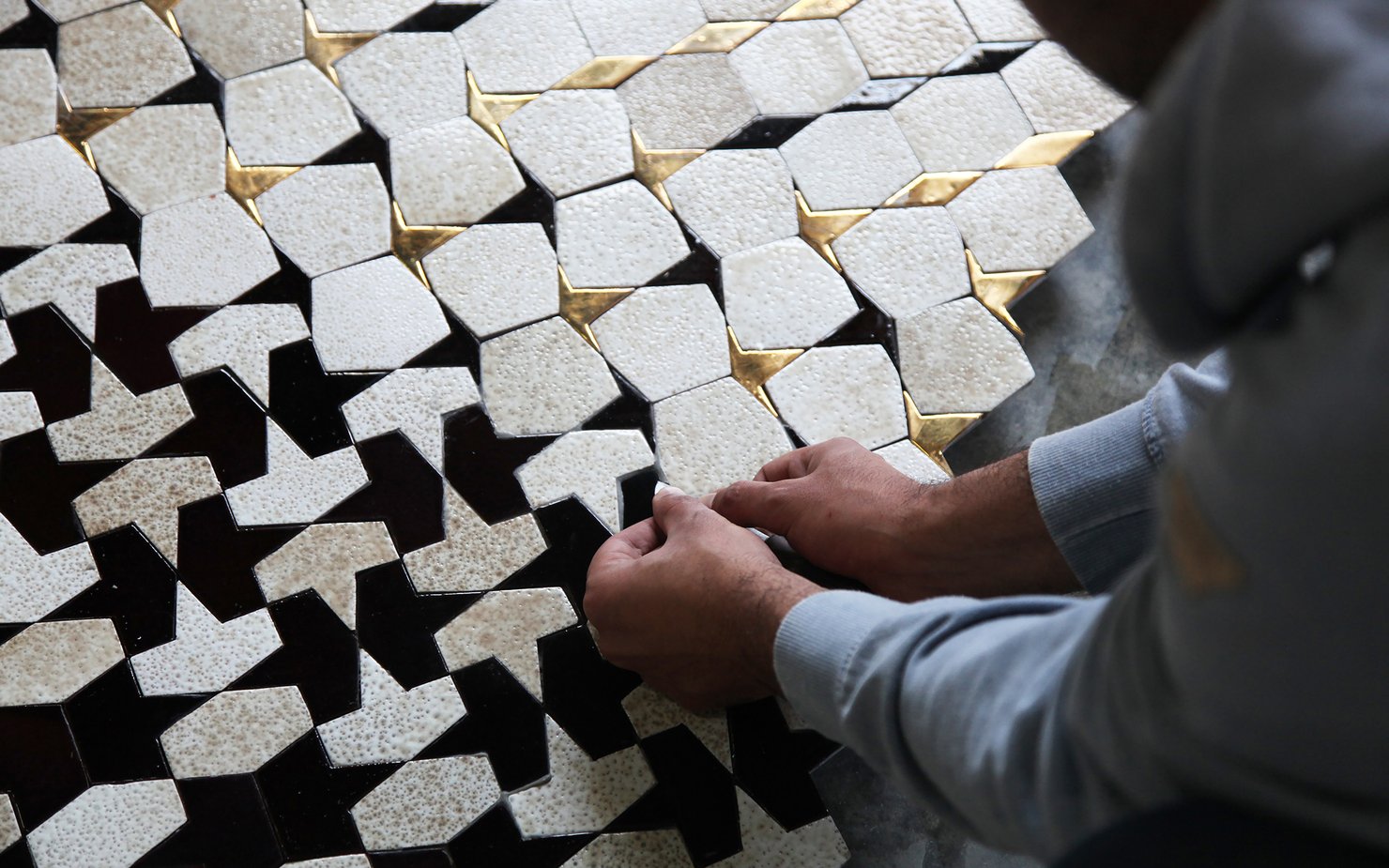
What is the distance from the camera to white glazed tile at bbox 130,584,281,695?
82 cm

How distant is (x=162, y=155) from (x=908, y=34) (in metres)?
0.79

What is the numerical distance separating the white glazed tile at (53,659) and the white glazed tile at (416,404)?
0.26 m

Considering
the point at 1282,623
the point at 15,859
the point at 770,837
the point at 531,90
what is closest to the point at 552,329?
the point at 531,90

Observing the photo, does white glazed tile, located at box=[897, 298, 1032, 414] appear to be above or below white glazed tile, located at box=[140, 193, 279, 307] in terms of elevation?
below

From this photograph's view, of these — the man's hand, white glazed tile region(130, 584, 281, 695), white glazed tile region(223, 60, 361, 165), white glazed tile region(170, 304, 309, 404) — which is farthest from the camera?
white glazed tile region(223, 60, 361, 165)

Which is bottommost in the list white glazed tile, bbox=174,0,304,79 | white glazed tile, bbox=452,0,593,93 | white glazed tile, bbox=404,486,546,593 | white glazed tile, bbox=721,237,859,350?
white glazed tile, bbox=404,486,546,593

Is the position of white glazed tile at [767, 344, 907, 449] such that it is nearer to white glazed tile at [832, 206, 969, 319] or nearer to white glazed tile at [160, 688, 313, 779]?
white glazed tile at [832, 206, 969, 319]

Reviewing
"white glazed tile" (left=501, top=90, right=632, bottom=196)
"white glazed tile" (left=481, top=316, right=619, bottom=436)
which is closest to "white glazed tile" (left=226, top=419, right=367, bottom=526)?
"white glazed tile" (left=481, top=316, right=619, bottom=436)

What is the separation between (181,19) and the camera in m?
1.09

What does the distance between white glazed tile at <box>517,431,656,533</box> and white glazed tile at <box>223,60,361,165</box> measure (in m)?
0.40

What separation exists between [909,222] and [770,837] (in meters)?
0.60

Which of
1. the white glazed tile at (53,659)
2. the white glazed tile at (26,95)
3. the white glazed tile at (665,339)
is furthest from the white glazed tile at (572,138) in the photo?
the white glazed tile at (53,659)

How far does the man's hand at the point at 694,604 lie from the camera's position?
28.0 inches

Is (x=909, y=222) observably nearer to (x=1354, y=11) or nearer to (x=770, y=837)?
(x=770, y=837)
